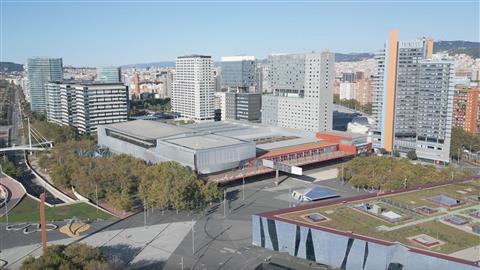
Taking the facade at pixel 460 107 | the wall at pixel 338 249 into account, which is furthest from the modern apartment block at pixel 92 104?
the facade at pixel 460 107

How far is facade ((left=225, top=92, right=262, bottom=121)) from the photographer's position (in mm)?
79188

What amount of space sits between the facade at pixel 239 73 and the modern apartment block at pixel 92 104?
22.9 m

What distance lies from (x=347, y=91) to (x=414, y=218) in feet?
319

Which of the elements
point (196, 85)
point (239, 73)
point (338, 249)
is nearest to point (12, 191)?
point (338, 249)

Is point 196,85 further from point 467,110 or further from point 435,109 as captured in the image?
point 467,110

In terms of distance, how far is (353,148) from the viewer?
5272cm

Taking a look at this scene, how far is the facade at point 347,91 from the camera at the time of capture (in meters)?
118

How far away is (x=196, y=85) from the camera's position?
85.1 m

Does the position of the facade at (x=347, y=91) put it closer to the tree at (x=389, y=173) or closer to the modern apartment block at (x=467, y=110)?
the modern apartment block at (x=467, y=110)

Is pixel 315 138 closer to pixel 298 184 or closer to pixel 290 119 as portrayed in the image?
pixel 290 119

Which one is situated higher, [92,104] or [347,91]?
[347,91]

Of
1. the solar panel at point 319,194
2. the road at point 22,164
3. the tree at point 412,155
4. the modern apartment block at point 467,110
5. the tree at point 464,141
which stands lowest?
the road at point 22,164

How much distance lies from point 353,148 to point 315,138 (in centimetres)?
564

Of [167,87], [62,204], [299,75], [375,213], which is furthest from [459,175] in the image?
[167,87]
